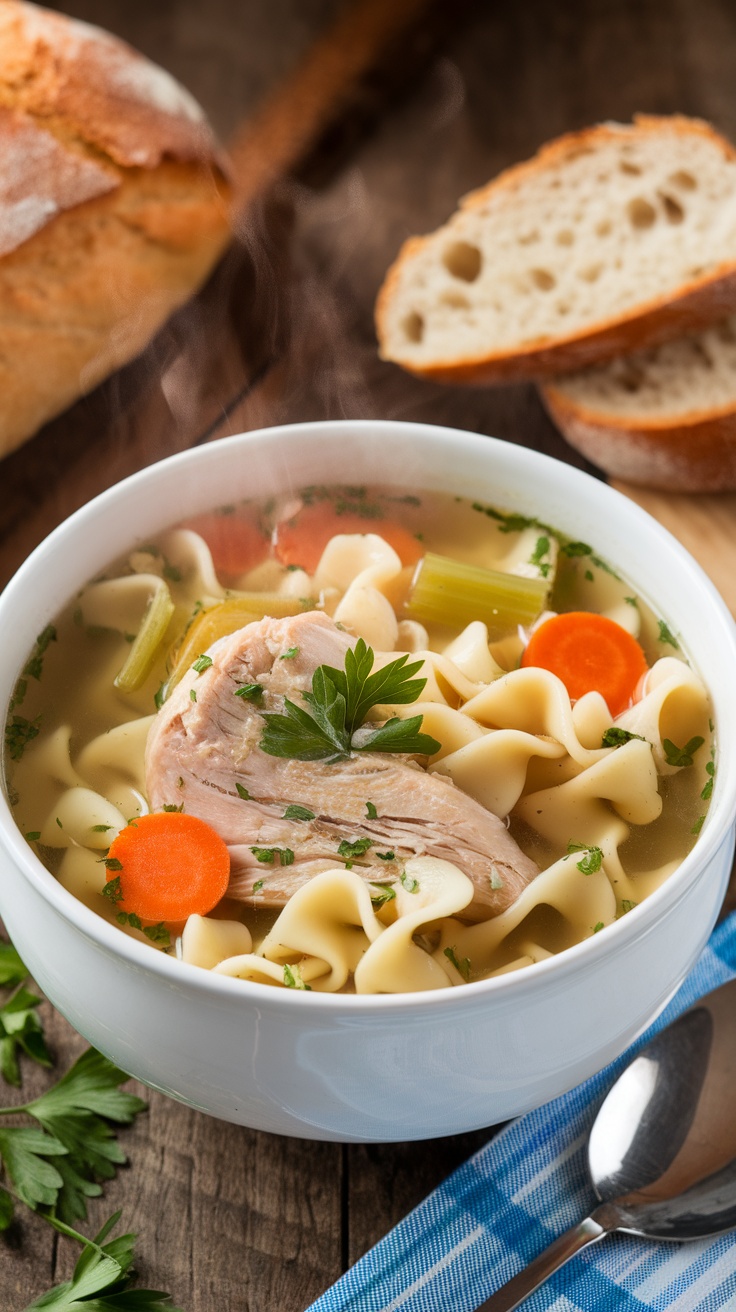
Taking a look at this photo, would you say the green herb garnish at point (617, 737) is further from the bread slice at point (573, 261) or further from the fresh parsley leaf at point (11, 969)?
the bread slice at point (573, 261)

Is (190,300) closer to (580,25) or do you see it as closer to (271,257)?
(271,257)

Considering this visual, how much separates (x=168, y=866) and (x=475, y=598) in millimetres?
1035

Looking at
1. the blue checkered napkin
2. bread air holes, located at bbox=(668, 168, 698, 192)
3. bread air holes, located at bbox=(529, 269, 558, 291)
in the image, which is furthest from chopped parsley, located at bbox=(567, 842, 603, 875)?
bread air holes, located at bbox=(668, 168, 698, 192)

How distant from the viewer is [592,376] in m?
4.22

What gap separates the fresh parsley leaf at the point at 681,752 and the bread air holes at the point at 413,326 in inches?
86.2

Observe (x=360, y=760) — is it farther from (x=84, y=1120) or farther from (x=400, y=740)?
(x=84, y=1120)

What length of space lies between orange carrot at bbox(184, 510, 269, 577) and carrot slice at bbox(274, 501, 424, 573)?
0.05 m

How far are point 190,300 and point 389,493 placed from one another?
1567 mm

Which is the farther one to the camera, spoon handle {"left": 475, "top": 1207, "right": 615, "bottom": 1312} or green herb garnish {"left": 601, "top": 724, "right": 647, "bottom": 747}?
green herb garnish {"left": 601, "top": 724, "right": 647, "bottom": 747}

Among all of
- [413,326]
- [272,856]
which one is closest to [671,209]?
[413,326]

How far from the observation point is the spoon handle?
2180 mm

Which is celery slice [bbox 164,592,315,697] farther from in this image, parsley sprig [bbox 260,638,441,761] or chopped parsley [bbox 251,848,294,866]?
chopped parsley [bbox 251,848,294,866]

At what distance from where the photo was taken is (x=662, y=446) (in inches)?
156

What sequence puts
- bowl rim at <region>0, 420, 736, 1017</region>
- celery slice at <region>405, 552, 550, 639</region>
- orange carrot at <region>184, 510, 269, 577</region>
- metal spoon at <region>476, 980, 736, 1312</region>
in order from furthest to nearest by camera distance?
orange carrot at <region>184, 510, 269, 577</region> < celery slice at <region>405, 552, 550, 639</region> < metal spoon at <region>476, 980, 736, 1312</region> < bowl rim at <region>0, 420, 736, 1017</region>
